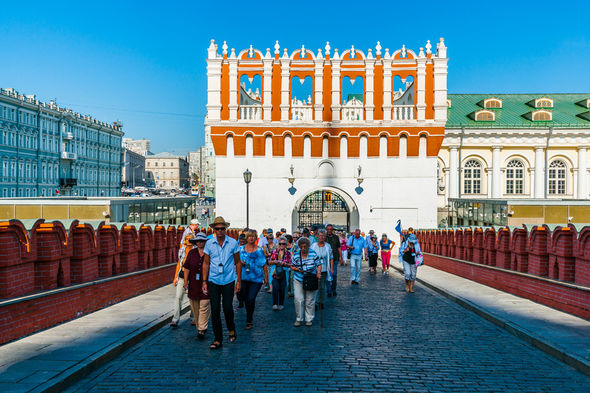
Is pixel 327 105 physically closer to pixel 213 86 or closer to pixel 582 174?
pixel 213 86

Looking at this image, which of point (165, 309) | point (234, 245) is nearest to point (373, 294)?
point (165, 309)

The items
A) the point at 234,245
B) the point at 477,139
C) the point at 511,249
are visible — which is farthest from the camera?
the point at 477,139

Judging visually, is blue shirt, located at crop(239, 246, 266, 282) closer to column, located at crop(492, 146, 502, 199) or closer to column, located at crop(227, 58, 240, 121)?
column, located at crop(227, 58, 240, 121)

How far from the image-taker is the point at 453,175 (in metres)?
46.6

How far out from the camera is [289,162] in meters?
31.3

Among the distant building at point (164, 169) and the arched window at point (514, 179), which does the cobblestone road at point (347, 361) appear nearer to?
the arched window at point (514, 179)

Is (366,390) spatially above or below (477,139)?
below

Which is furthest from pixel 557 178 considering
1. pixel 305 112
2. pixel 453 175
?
pixel 305 112

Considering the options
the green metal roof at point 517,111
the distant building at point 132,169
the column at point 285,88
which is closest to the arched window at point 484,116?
the green metal roof at point 517,111

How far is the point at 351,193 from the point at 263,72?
884cm

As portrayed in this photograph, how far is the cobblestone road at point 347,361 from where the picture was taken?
6.39 m

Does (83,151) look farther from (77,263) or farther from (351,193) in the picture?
(77,263)

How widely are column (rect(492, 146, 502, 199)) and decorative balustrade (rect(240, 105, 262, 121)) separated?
25.4 metres

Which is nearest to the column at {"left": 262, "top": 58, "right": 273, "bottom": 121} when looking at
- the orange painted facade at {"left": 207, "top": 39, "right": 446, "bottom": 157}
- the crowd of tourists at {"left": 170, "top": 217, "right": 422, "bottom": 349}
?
the orange painted facade at {"left": 207, "top": 39, "right": 446, "bottom": 157}
